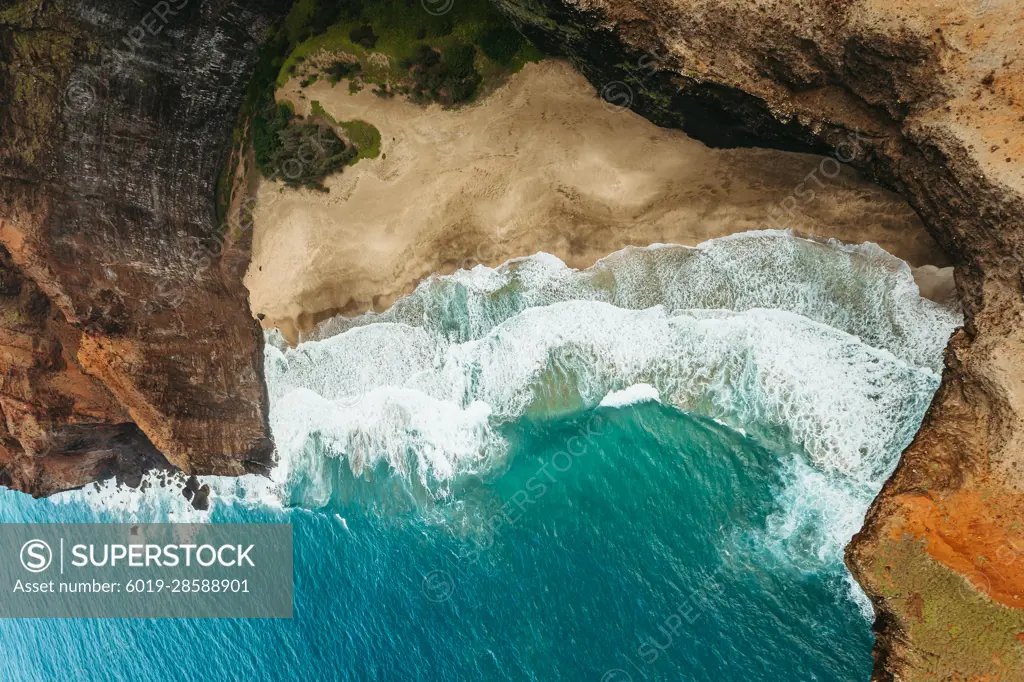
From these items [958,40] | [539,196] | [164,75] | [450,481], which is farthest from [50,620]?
[958,40]

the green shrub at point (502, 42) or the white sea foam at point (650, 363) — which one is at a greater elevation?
the green shrub at point (502, 42)

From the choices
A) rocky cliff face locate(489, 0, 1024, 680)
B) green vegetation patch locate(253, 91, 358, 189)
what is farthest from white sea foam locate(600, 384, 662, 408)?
green vegetation patch locate(253, 91, 358, 189)

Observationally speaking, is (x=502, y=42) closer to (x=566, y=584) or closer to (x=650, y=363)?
(x=650, y=363)

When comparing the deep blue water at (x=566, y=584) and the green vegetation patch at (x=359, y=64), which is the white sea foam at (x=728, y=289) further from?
the green vegetation patch at (x=359, y=64)

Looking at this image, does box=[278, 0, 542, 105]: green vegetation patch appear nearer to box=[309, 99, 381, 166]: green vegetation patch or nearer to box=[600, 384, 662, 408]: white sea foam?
box=[309, 99, 381, 166]: green vegetation patch

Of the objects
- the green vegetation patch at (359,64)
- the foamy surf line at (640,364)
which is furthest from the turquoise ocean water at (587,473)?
the green vegetation patch at (359,64)

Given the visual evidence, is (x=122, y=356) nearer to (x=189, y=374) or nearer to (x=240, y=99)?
(x=189, y=374)
